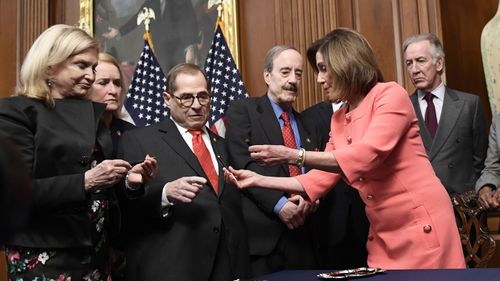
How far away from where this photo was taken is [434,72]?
13.5 ft

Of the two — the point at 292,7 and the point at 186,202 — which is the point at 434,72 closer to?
the point at 292,7

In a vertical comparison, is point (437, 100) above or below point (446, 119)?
above

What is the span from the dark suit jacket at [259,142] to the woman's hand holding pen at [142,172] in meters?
0.73

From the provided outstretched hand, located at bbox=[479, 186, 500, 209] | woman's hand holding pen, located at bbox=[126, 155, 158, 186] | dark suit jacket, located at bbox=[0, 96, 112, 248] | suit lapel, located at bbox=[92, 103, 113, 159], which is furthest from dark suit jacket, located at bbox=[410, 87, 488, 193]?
dark suit jacket, located at bbox=[0, 96, 112, 248]

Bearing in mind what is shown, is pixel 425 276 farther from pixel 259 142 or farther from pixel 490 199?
pixel 490 199

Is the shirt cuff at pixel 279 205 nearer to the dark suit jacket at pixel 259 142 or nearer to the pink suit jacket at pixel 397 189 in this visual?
the dark suit jacket at pixel 259 142

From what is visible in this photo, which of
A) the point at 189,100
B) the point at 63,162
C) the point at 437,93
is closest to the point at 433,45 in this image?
the point at 437,93

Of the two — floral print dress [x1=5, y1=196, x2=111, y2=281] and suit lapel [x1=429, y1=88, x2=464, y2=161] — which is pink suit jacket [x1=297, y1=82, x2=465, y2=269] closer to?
floral print dress [x1=5, y1=196, x2=111, y2=281]

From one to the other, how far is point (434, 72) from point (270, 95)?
126 cm

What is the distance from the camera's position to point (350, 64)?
261 centimetres

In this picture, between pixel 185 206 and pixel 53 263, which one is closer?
pixel 53 263

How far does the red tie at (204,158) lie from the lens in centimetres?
298

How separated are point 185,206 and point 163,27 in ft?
12.4

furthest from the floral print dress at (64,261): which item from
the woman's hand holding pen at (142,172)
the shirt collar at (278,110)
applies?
the shirt collar at (278,110)
